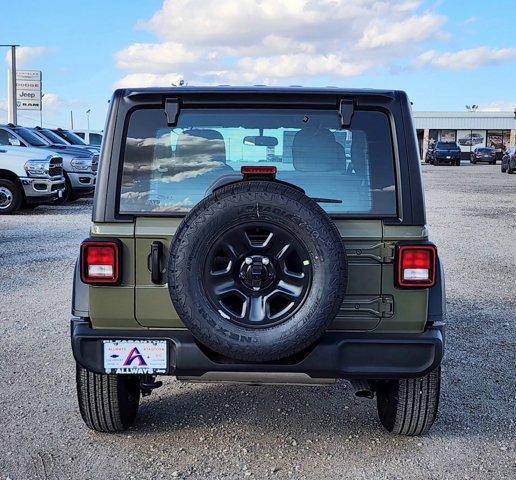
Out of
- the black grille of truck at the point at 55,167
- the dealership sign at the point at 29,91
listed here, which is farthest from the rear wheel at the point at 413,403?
the dealership sign at the point at 29,91

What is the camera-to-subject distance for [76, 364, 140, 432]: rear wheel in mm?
3986

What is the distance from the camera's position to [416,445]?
4.07 meters

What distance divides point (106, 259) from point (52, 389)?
169 cm

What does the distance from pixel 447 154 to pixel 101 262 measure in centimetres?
4798

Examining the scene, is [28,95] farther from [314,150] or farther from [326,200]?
[326,200]

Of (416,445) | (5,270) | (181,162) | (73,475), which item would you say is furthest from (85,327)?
(5,270)

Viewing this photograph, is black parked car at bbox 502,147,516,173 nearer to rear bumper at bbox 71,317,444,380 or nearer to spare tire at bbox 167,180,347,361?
rear bumper at bbox 71,317,444,380

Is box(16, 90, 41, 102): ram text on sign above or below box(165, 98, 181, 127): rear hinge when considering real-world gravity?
above

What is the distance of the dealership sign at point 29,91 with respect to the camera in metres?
52.7

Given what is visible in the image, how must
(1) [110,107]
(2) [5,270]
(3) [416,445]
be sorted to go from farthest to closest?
(2) [5,270] → (3) [416,445] → (1) [110,107]

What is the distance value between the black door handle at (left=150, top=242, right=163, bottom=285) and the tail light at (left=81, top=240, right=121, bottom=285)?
17 cm

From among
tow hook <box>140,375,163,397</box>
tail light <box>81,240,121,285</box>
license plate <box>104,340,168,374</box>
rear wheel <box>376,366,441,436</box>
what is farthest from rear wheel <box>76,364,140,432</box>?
rear wheel <box>376,366,441,436</box>

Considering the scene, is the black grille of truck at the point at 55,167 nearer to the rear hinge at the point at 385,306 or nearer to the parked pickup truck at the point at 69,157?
the parked pickup truck at the point at 69,157

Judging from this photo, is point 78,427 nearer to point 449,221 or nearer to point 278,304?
point 278,304
